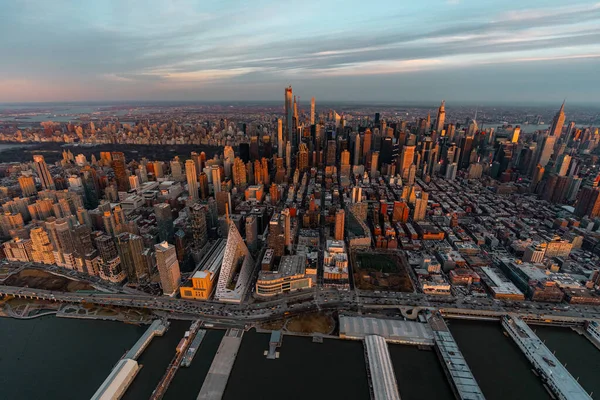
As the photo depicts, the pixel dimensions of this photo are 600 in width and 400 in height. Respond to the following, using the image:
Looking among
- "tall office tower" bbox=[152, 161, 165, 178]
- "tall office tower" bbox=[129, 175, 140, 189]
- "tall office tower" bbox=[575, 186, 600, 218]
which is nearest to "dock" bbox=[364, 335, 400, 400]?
"tall office tower" bbox=[575, 186, 600, 218]

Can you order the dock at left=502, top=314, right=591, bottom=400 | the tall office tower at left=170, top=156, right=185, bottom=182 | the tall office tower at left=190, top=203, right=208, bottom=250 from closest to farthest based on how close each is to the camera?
the dock at left=502, top=314, right=591, bottom=400, the tall office tower at left=190, top=203, right=208, bottom=250, the tall office tower at left=170, top=156, right=185, bottom=182

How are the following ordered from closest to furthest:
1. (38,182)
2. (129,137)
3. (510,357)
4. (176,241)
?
(510,357) < (176,241) < (38,182) < (129,137)

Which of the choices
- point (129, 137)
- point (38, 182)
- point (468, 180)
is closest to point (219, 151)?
point (129, 137)

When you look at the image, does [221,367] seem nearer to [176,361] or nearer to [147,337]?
[176,361]

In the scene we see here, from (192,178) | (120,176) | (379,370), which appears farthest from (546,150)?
(120,176)

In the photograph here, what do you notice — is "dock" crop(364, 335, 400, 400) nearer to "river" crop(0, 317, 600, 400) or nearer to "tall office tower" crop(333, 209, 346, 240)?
"river" crop(0, 317, 600, 400)

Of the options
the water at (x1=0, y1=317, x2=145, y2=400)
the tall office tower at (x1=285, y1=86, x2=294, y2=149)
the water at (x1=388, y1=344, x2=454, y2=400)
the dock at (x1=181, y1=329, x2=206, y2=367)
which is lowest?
the water at (x1=0, y1=317, x2=145, y2=400)

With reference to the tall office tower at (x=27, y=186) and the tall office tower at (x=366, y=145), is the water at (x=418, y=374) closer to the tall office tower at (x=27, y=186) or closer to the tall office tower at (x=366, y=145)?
the tall office tower at (x=366, y=145)

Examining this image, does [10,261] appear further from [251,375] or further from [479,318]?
[479,318]
